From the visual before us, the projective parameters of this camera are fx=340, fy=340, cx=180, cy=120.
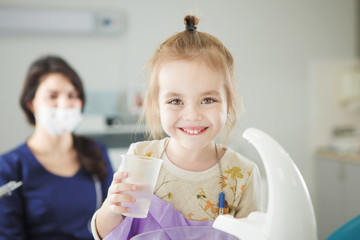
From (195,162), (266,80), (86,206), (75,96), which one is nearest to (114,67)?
(266,80)

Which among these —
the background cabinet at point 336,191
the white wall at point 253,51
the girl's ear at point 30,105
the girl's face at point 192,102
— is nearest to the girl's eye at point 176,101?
the girl's face at point 192,102

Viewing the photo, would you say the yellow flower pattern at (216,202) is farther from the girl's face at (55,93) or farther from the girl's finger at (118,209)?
the girl's face at (55,93)

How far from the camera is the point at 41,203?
1.11 meters

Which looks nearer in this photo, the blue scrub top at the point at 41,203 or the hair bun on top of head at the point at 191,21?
the hair bun on top of head at the point at 191,21

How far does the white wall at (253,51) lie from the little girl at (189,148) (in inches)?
65.2

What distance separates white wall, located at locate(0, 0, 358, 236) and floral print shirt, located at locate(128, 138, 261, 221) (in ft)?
5.39

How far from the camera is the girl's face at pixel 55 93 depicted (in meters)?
1.19

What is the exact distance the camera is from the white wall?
8.11ft

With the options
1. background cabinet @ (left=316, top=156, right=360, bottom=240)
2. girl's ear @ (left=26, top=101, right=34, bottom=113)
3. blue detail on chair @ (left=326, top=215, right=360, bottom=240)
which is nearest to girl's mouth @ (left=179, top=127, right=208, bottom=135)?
blue detail on chair @ (left=326, top=215, right=360, bottom=240)

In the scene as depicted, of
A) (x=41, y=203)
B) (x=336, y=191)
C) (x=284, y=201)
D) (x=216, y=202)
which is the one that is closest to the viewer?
(x=284, y=201)

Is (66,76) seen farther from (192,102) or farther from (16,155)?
(192,102)

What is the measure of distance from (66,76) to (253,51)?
1778 mm

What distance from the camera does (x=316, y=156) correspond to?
2773mm

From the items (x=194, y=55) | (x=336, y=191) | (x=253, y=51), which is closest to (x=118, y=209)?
(x=194, y=55)
